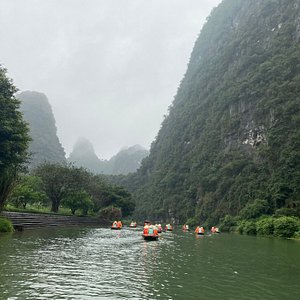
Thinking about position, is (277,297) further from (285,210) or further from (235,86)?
(235,86)

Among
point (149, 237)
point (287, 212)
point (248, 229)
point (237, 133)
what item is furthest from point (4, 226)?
point (237, 133)

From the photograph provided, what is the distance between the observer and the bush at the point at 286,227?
45.1 meters

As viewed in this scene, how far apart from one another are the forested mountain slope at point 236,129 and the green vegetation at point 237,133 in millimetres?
242

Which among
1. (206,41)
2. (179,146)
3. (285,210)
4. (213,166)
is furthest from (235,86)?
(206,41)

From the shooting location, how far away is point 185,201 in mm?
109750

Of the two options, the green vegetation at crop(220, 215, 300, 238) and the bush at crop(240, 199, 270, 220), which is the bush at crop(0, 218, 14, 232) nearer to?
the green vegetation at crop(220, 215, 300, 238)

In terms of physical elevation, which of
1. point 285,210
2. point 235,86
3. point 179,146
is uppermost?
point 235,86

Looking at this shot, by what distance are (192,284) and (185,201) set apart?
9789 cm

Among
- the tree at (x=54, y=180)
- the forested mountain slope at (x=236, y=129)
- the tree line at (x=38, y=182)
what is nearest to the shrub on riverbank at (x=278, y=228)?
the forested mountain slope at (x=236, y=129)

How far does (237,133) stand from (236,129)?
1796mm

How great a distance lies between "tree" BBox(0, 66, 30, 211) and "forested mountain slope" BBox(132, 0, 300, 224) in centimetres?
4386

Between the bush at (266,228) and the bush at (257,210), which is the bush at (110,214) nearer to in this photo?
the bush at (257,210)

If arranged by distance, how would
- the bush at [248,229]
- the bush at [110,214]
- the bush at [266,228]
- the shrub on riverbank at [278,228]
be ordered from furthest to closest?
the bush at [110,214], the bush at [248,229], the bush at [266,228], the shrub on riverbank at [278,228]

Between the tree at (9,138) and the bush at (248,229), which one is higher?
the tree at (9,138)
